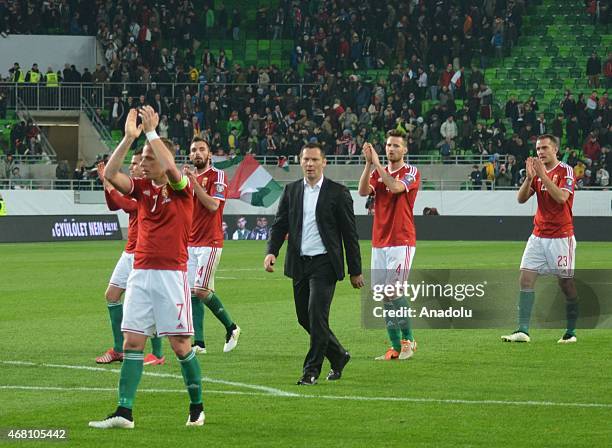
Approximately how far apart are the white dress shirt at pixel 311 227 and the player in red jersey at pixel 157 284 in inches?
91.9

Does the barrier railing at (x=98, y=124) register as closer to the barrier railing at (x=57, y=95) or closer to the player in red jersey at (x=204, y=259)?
the barrier railing at (x=57, y=95)

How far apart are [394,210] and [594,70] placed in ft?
120

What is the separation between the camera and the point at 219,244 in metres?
14.0

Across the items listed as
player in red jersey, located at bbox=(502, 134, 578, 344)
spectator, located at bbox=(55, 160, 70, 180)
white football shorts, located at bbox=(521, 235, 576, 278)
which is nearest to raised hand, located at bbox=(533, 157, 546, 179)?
player in red jersey, located at bbox=(502, 134, 578, 344)

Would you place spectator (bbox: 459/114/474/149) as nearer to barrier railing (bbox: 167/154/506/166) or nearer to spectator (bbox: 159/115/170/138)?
barrier railing (bbox: 167/154/506/166)

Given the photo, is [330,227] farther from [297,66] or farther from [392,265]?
[297,66]

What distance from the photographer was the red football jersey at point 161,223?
9070 millimetres

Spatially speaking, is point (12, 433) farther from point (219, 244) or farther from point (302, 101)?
point (302, 101)

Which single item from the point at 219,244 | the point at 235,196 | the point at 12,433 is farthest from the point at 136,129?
the point at 235,196

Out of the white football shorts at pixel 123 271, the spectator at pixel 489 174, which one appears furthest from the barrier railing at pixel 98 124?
the white football shorts at pixel 123 271

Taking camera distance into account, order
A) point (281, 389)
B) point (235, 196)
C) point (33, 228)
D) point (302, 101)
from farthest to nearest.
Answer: point (302, 101) < point (235, 196) < point (33, 228) < point (281, 389)

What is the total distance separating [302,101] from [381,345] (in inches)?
1372

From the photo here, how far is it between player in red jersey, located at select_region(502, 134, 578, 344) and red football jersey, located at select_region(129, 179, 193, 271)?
6336mm

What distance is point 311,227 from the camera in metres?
11.4
